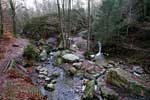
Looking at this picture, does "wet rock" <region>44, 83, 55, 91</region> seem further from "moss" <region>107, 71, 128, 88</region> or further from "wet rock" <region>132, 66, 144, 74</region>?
"wet rock" <region>132, 66, 144, 74</region>

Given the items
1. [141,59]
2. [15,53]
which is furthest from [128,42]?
[15,53]

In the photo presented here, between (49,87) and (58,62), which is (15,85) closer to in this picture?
(49,87)

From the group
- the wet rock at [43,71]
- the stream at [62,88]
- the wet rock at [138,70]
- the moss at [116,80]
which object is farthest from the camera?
the wet rock at [138,70]

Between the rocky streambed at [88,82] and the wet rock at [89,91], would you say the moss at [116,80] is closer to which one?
the rocky streambed at [88,82]

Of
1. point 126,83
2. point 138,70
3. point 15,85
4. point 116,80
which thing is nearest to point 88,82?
point 116,80

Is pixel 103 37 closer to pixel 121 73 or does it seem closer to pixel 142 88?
pixel 121 73

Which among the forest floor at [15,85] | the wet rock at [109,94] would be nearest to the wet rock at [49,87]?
the forest floor at [15,85]

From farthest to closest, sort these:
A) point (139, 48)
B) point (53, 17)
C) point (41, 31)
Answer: point (53, 17)
point (41, 31)
point (139, 48)

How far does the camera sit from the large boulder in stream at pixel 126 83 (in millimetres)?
13273

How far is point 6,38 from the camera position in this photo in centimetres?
2561

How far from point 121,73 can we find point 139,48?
792cm

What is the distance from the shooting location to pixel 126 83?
1373 centimetres

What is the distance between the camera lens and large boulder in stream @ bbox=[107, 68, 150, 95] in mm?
13273

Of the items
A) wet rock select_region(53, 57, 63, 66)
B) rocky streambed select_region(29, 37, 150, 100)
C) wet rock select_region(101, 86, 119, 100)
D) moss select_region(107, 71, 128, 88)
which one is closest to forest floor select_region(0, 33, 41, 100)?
rocky streambed select_region(29, 37, 150, 100)
